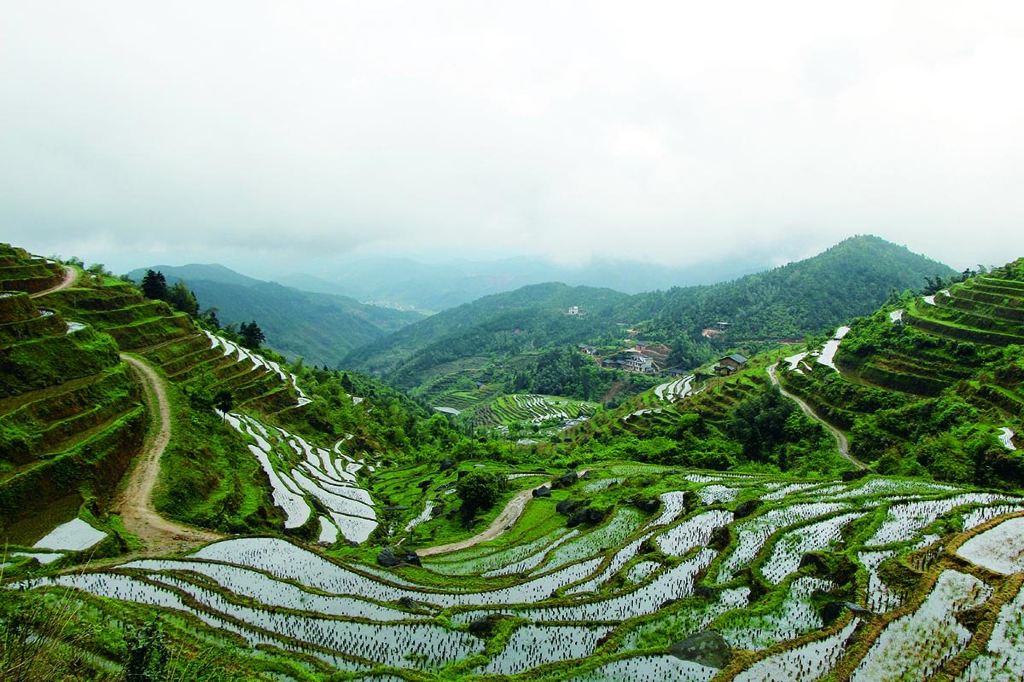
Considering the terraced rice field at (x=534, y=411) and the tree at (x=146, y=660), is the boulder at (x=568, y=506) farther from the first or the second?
the terraced rice field at (x=534, y=411)

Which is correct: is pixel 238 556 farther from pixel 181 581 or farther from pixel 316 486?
pixel 316 486

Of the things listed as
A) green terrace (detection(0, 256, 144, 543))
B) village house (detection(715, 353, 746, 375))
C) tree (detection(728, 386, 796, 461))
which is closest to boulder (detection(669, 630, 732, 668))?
green terrace (detection(0, 256, 144, 543))

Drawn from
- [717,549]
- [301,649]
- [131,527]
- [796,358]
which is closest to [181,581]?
[301,649]

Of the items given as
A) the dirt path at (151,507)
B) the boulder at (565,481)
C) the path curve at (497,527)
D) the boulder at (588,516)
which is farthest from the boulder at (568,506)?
the dirt path at (151,507)

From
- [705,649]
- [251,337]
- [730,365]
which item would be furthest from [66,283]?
[730,365]

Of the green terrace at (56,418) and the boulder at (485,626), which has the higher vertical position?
the green terrace at (56,418)

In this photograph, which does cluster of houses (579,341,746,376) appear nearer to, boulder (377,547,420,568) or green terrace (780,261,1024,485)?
green terrace (780,261,1024,485)

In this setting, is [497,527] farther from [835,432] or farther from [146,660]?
[835,432]

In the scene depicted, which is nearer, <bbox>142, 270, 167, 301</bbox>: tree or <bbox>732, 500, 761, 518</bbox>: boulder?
<bbox>732, 500, 761, 518</bbox>: boulder
